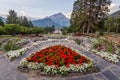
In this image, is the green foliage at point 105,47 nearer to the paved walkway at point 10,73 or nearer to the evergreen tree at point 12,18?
the paved walkway at point 10,73

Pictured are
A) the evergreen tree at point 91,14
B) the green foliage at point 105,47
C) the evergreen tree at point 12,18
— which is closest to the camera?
the green foliage at point 105,47

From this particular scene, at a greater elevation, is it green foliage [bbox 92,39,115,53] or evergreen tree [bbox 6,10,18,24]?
evergreen tree [bbox 6,10,18,24]

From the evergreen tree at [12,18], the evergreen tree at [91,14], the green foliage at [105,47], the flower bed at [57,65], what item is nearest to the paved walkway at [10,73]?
the flower bed at [57,65]

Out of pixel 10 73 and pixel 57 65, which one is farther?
pixel 10 73

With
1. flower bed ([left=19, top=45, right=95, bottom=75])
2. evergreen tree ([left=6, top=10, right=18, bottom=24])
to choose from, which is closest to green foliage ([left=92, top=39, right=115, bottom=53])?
flower bed ([left=19, top=45, right=95, bottom=75])

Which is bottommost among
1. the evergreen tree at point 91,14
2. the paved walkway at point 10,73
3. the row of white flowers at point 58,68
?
the paved walkway at point 10,73

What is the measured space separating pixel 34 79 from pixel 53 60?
3.98ft

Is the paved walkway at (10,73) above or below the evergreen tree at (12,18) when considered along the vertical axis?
below

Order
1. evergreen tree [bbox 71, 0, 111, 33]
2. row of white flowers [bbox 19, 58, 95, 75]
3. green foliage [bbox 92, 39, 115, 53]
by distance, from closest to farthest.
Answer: row of white flowers [bbox 19, 58, 95, 75] < green foliage [bbox 92, 39, 115, 53] < evergreen tree [bbox 71, 0, 111, 33]

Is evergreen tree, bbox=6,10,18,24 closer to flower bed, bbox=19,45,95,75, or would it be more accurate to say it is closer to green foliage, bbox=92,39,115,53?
green foliage, bbox=92,39,115,53

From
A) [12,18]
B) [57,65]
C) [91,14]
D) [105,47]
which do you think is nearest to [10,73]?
[57,65]

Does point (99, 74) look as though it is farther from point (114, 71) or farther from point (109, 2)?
point (109, 2)

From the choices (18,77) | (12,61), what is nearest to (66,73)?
(18,77)

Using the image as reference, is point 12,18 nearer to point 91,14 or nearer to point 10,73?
A: point 91,14
